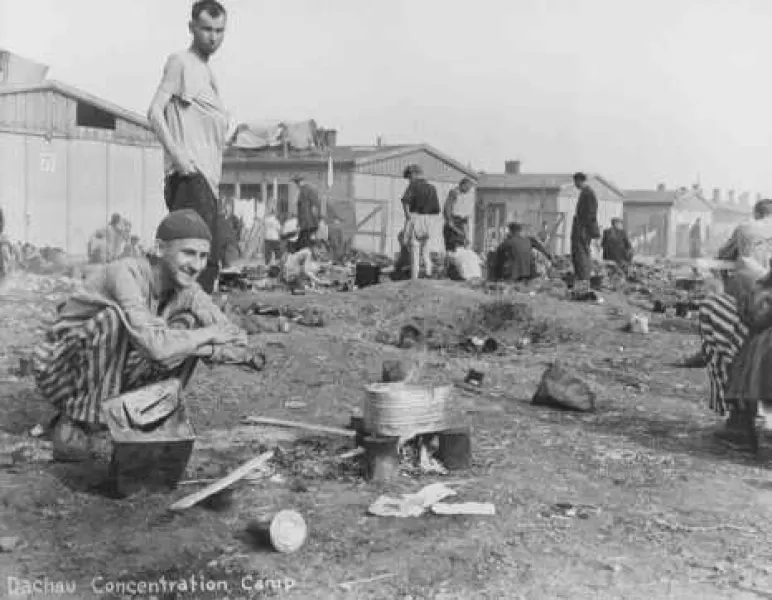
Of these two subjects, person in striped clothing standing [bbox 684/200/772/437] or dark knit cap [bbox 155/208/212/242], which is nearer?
dark knit cap [bbox 155/208/212/242]

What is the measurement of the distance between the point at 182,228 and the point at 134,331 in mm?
490

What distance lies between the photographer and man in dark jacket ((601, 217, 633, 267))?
1981cm

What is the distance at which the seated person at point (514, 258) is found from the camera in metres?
14.7

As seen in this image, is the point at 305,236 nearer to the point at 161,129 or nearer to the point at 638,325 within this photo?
the point at 638,325

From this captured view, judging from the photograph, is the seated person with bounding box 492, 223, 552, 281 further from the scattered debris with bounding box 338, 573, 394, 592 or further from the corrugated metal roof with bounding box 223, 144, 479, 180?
the corrugated metal roof with bounding box 223, 144, 479, 180

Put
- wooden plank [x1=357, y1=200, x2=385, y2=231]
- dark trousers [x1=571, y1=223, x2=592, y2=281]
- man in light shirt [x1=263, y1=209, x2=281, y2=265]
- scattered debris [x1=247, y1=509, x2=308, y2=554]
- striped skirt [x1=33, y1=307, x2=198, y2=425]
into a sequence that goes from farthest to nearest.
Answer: wooden plank [x1=357, y1=200, x2=385, y2=231], man in light shirt [x1=263, y1=209, x2=281, y2=265], dark trousers [x1=571, y1=223, x2=592, y2=281], striped skirt [x1=33, y1=307, x2=198, y2=425], scattered debris [x1=247, y1=509, x2=308, y2=554]

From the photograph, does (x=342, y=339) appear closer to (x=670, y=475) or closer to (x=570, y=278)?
(x=670, y=475)

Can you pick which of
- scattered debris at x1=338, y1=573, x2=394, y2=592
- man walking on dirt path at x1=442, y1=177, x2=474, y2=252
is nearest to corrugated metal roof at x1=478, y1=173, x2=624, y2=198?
man walking on dirt path at x1=442, y1=177, x2=474, y2=252

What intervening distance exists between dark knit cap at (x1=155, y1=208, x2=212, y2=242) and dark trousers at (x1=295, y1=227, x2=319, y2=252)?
1114 cm

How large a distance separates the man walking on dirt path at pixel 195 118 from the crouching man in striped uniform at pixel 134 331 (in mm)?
1539

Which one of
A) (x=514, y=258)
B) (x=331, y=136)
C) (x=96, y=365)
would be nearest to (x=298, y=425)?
(x=96, y=365)

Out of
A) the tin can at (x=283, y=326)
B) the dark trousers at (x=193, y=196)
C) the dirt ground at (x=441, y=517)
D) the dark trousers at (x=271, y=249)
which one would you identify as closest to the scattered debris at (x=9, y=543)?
the dirt ground at (x=441, y=517)

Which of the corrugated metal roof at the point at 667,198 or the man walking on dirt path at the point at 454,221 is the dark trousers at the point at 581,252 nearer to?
the man walking on dirt path at the point at 454,221

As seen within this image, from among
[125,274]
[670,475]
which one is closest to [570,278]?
[670,475]
